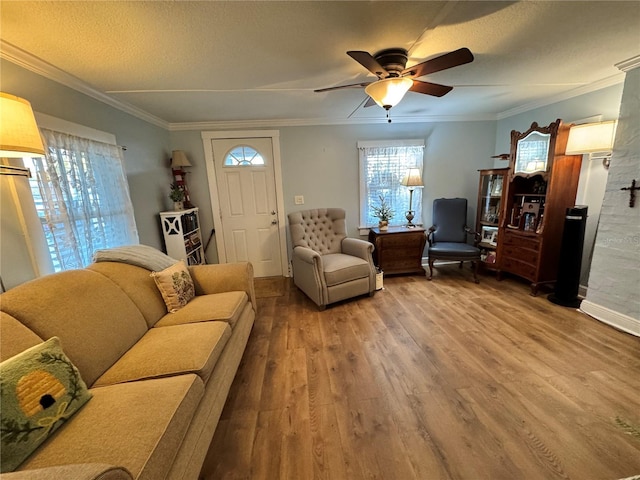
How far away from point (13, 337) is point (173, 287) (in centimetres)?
92

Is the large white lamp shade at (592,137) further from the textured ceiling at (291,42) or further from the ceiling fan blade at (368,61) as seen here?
the ceiling fan blade at (368,61)

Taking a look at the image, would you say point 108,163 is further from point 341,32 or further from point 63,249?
point 341,32

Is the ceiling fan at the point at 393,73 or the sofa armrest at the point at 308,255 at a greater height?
the ceiling fan at the point at 393,73

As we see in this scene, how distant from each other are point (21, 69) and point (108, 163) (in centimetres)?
74

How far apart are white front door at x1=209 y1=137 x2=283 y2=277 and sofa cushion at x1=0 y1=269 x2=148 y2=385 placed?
7.15ft

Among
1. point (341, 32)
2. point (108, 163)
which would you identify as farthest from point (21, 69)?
point (341, 32)

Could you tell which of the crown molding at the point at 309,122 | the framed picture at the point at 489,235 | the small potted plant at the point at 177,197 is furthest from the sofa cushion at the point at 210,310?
the framed picture at the point at 489,235

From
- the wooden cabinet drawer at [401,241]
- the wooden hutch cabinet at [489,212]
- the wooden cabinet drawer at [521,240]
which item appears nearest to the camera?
the wooden cabinet drawer at [521,240]

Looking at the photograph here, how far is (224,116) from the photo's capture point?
10.5ft

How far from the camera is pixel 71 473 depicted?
673 millimetres

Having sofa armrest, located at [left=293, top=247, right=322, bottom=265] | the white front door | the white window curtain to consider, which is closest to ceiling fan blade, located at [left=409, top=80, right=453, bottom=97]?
sofa armrest, located at [left=293, top=247, right=322, bottom=265]

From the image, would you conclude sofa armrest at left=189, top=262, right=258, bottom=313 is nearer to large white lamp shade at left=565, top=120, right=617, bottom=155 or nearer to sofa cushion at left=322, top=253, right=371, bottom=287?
sofa cushion at left=322, top=253, right=371, bottom=287

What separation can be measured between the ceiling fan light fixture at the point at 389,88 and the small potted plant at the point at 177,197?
2466 mm

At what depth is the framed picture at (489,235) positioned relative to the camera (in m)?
3.54
